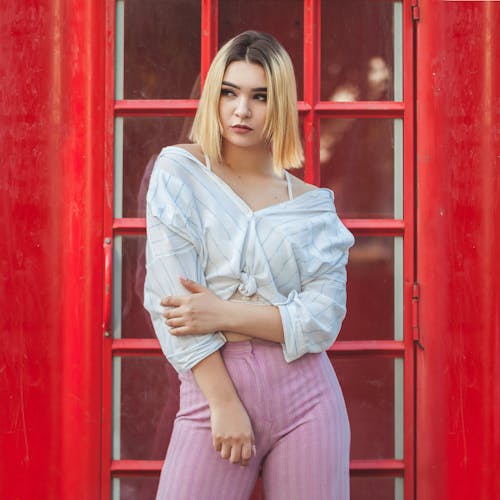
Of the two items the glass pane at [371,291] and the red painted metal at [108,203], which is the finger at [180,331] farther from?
the glass pane at [371,291]

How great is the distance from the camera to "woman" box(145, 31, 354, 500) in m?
1.52

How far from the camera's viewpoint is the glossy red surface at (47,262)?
2.15 meters

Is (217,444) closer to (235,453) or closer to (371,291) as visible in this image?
(235,453)

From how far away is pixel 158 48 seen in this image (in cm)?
227

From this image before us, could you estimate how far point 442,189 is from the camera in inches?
87.0

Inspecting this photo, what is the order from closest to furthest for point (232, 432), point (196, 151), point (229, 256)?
1. point (232, 432)
2. point (229, 256)
3. point (196, 151)

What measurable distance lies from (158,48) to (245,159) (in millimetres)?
725

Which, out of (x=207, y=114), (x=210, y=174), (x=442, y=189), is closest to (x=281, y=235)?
(x=210, y=174)

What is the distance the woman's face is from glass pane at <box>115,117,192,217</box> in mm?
614

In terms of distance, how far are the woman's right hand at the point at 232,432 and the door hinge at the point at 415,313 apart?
88 cm

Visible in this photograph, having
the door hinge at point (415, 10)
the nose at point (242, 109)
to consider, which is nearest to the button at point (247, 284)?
the nose at point (242, 109)

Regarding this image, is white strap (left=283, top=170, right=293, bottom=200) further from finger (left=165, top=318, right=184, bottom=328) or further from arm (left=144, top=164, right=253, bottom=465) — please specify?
finger (left=165, top=318, right=184, bottom=328)

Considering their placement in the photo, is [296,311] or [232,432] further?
[296,311]

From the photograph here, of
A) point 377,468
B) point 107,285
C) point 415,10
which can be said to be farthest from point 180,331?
point 415,10
